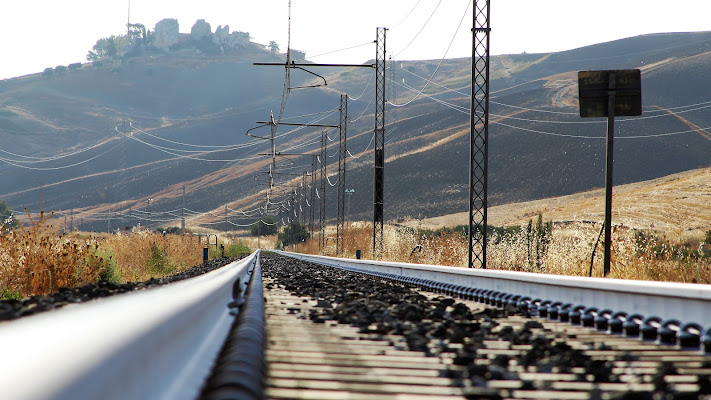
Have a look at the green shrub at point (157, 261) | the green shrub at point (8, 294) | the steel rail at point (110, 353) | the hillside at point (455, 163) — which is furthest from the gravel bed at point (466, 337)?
the hillside at point (455, 163)

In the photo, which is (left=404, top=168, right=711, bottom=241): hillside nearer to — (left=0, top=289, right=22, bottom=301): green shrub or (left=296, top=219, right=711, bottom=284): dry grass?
(left=296, top=219, right=711, bottom=284): dry grass

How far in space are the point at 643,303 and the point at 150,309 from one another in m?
3.91

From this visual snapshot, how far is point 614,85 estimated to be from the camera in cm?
1440

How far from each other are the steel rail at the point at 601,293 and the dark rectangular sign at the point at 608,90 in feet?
20.1

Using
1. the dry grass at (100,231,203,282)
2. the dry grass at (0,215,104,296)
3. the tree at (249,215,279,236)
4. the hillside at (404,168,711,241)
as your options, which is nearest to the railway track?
the dry grass at (0,215,104,296)

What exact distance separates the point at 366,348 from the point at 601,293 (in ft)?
8.41

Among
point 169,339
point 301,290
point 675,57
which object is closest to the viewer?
point 169,339

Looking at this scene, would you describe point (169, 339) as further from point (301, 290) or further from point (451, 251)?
point (451, 251)

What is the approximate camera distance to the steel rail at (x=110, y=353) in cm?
123

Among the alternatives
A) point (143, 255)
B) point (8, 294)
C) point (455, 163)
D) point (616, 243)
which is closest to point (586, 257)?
point (616, 243)

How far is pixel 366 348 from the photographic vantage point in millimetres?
4078

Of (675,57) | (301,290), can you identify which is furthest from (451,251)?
(675,57)

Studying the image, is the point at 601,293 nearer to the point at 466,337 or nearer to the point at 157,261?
the point at 466,337

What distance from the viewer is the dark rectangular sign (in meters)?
14.4
